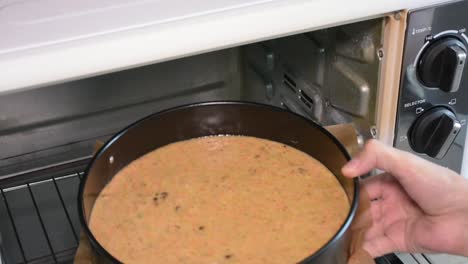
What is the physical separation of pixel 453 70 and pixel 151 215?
385 millimetres

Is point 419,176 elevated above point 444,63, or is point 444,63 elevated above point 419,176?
point 444,63

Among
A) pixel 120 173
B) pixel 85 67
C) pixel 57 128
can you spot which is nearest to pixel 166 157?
pixel 120 173

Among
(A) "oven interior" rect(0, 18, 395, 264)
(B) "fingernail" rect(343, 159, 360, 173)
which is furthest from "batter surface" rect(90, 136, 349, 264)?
(A) "oven interior" rect(0, 18, 395, 264)

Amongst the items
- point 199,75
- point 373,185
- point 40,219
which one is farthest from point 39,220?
point 373,185

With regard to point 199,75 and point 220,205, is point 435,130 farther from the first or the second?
point 199,75

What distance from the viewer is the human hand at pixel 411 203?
0.76 metres

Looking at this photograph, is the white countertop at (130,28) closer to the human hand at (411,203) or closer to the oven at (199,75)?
the oven at (199,75)

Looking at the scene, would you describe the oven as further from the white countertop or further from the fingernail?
the fingernail

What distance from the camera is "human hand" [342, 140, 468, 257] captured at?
760 mm

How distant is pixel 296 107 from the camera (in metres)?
0.97

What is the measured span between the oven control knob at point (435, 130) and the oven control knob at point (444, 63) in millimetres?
43

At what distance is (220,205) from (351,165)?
0.15 metres

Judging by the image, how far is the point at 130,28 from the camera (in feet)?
2.18

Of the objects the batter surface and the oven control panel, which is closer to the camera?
the batter surface
